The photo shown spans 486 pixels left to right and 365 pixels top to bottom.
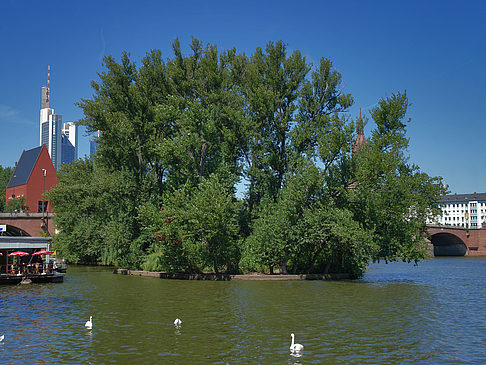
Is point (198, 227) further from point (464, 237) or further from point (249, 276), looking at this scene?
point (464, 237)

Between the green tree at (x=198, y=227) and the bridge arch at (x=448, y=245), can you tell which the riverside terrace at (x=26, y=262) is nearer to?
the green tree at (x=198, y=227)

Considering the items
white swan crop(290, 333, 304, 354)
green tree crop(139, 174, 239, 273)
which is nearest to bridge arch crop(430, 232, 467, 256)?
green tree crop(139, 174, 239, 273)

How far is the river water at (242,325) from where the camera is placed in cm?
1858

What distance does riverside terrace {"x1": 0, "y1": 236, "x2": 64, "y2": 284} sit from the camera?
155 feet

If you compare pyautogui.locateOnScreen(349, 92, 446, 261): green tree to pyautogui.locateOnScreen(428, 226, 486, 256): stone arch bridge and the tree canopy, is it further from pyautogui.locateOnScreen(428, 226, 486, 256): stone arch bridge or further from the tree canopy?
pyautogui.locateOnScreen(428, 226, 486, 256): stone arch bridge

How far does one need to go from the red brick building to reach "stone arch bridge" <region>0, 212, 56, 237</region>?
31.4 metres

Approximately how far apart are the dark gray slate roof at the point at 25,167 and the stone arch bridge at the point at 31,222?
37441 millimetres

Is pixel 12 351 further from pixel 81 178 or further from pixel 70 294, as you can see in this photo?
pixel 81 178

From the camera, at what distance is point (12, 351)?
62.7 ft

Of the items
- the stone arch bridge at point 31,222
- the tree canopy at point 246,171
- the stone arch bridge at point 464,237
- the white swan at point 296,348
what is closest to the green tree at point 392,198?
the tree canopy at point 246,171

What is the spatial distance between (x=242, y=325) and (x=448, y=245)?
134303 millimetres

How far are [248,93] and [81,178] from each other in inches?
1272

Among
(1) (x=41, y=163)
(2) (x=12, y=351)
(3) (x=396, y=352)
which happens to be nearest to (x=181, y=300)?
(2) (x=12, y=351)

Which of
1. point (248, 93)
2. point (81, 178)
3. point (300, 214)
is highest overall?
point (248, 93)
